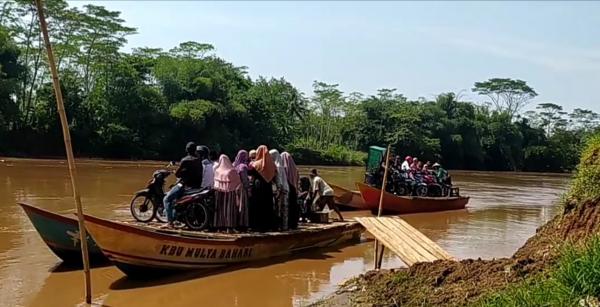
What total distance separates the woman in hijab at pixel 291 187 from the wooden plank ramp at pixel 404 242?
2083 mm

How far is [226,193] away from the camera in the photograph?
10.4 metres

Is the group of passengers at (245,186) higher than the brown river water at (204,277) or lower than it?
higher

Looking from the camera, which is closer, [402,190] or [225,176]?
[225,176]

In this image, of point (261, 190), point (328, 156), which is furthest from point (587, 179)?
point (328, 156)

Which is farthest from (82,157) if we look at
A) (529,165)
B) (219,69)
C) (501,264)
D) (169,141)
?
(529,165)

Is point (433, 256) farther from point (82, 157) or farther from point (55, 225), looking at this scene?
point (82, 157)

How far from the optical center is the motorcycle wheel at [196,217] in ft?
33.9

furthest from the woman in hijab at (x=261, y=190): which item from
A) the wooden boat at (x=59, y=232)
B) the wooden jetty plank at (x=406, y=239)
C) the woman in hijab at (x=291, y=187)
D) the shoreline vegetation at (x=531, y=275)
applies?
the shoreline vegetation at (x=531, y=275)

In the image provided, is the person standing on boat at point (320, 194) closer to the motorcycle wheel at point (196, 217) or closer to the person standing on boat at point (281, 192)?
the person standing on boat at point (281, 192)

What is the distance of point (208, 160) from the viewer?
10.7 m

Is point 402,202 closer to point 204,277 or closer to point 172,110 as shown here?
point 204,277

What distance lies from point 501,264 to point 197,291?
13.6ft

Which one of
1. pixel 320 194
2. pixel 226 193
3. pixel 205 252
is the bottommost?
pixel 205 252

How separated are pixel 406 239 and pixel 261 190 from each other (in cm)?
322
